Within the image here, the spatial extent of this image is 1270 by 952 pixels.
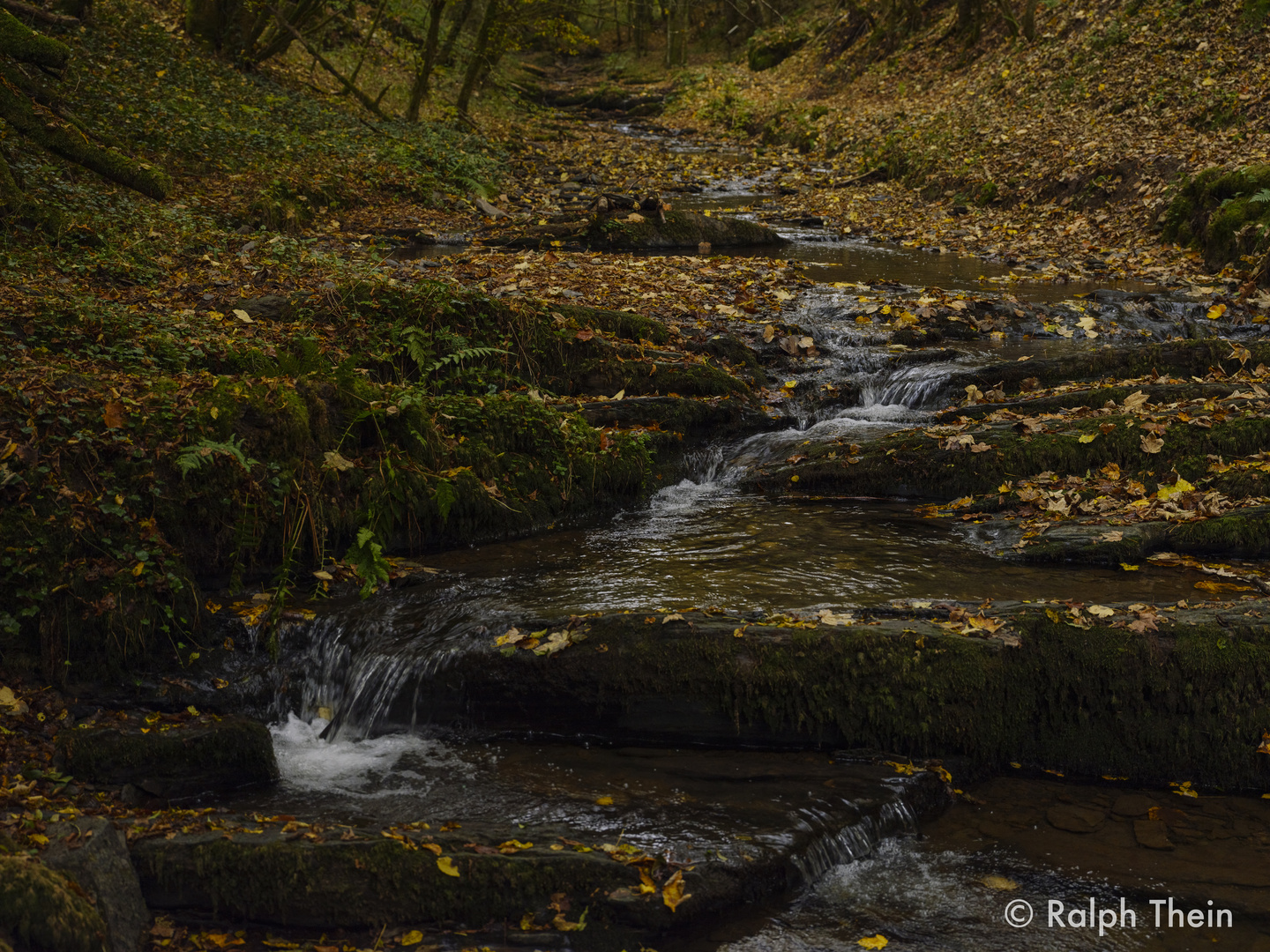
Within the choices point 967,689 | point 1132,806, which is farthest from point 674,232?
point 1132,806

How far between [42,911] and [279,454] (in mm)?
3458

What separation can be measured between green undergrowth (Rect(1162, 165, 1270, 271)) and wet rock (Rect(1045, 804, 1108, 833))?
31.5ft

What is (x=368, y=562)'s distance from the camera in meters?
5.95

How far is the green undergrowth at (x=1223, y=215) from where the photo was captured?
37.6 ft

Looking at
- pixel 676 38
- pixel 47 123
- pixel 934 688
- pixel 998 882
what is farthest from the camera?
pixel 676 38

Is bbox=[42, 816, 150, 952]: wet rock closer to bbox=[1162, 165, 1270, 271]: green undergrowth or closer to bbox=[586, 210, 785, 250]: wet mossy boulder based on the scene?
bbox=[586, 210, 785, 250]: wet mossy boulder

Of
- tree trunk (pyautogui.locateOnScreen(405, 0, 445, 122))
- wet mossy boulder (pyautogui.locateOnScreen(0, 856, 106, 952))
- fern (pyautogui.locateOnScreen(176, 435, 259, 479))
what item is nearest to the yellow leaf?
fern (pyautogui.locateOnScreen(176, 435, 259, 479))

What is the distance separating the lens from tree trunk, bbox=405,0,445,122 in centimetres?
1827

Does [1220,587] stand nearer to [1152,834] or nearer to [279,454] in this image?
[1152,834]

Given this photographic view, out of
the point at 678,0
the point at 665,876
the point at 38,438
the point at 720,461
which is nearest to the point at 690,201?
the point at 720,461

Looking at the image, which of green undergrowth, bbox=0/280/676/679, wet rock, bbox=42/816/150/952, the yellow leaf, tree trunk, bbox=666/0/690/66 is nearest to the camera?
wet rock, bbox=42/816/150/952

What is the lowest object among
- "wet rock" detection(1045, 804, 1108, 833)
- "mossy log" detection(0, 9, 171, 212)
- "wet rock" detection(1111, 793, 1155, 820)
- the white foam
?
the white foam

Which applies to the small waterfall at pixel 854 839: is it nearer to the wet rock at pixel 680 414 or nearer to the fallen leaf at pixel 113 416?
the wet rock at pixel 680 414

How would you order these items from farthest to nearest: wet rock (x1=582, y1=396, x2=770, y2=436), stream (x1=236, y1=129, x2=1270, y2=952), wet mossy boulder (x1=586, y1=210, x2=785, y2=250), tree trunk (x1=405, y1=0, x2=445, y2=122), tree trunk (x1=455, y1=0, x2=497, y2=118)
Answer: tree trunk (x1=455, y1=0, x2=497, y2=118)
tree trunk (x1=405, y1=0, x2=445, y2=122)
wet mossy boulder (x1=586, y1=210, x2=785, y2=250)
wet rock (x1=582, y1=396, x2=770, y2=436)
stream (x1=236, y1=129, x2=1270, y2=952)
